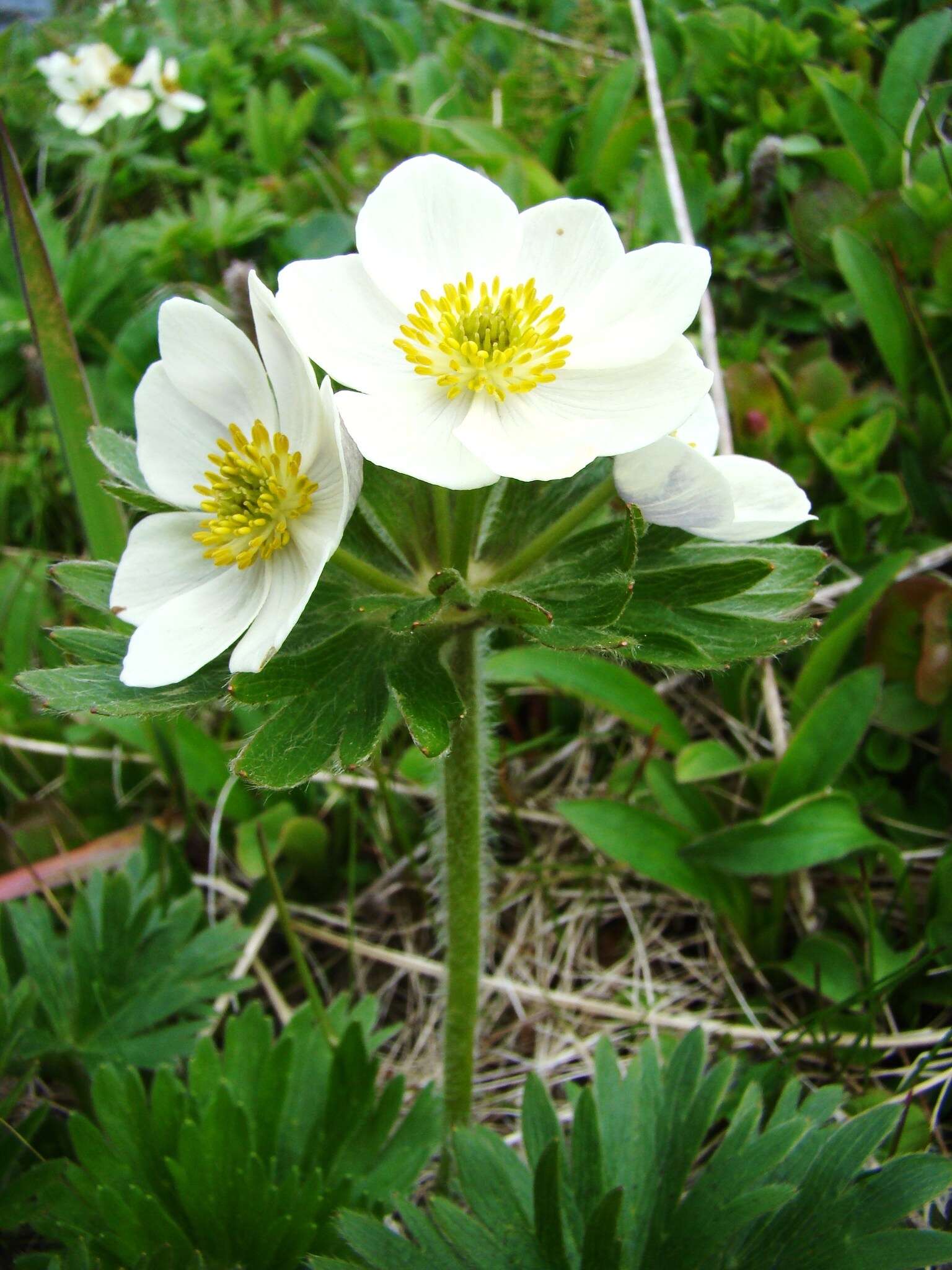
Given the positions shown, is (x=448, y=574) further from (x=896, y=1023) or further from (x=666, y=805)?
(x=896, y=1023)

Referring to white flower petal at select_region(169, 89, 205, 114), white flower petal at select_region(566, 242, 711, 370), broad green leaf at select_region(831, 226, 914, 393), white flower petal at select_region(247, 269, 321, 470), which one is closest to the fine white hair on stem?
broad green leaf at select_region(831, 226, 914, 393)

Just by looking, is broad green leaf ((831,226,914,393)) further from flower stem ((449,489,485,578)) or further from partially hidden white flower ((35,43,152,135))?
partially hidden white flower ((35,43,152,135))

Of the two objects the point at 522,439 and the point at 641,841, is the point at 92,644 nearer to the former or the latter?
the point at 522,439

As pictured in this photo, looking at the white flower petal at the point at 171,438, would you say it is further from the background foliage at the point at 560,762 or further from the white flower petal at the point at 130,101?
Answer: the white flower petal at the point at 130,101

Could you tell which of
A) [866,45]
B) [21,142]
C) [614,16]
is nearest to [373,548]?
[866,45]

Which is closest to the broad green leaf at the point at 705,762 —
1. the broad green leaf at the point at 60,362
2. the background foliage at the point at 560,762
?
the background foliage at the point at 560,762

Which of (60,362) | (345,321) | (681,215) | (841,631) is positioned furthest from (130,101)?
(841,631)
